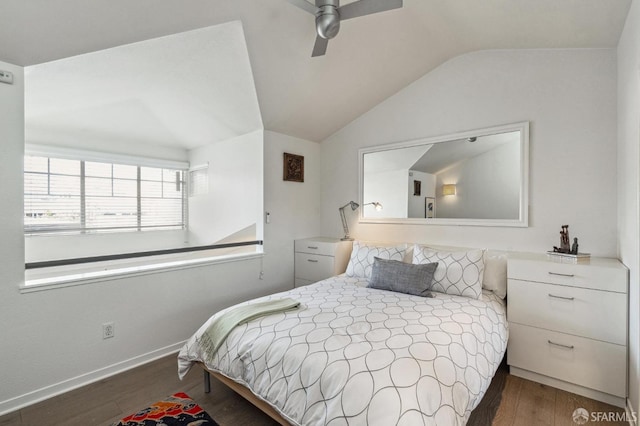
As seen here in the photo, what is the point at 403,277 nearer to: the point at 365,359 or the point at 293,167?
the point at 365,359

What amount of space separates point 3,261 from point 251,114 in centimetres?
234

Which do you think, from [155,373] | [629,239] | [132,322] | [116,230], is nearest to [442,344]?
[629,239]

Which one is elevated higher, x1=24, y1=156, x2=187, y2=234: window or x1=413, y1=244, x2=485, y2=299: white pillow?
x1=24, y1=156, x2=187, y2=234: window

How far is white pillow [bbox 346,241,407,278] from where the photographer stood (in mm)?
2950

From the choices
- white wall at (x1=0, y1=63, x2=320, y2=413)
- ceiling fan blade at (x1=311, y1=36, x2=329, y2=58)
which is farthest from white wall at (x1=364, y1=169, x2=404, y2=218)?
ceiling fan blade at (x1=311, y1=36, x2=329, y2=58)

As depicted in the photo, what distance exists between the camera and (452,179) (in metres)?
3.13

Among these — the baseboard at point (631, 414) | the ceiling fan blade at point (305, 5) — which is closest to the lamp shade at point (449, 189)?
the baseboard at point (631, 414)

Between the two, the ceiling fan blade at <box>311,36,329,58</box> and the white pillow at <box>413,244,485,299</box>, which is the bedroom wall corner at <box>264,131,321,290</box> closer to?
the ceiling fan blade at <box>311,36,329,58</box>

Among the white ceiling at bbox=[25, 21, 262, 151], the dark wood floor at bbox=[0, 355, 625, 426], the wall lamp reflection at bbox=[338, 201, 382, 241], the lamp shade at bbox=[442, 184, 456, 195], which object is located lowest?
the dark wood floor at bbox=[0, 355, 625, 426]

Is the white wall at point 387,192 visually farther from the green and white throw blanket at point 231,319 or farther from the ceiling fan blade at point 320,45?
the green and white throw blanket at point 231,319

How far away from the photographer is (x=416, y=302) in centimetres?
221

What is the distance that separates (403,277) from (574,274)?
1.16 meters

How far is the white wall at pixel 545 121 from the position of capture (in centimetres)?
241

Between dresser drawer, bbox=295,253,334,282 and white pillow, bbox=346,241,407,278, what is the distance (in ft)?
1.55
